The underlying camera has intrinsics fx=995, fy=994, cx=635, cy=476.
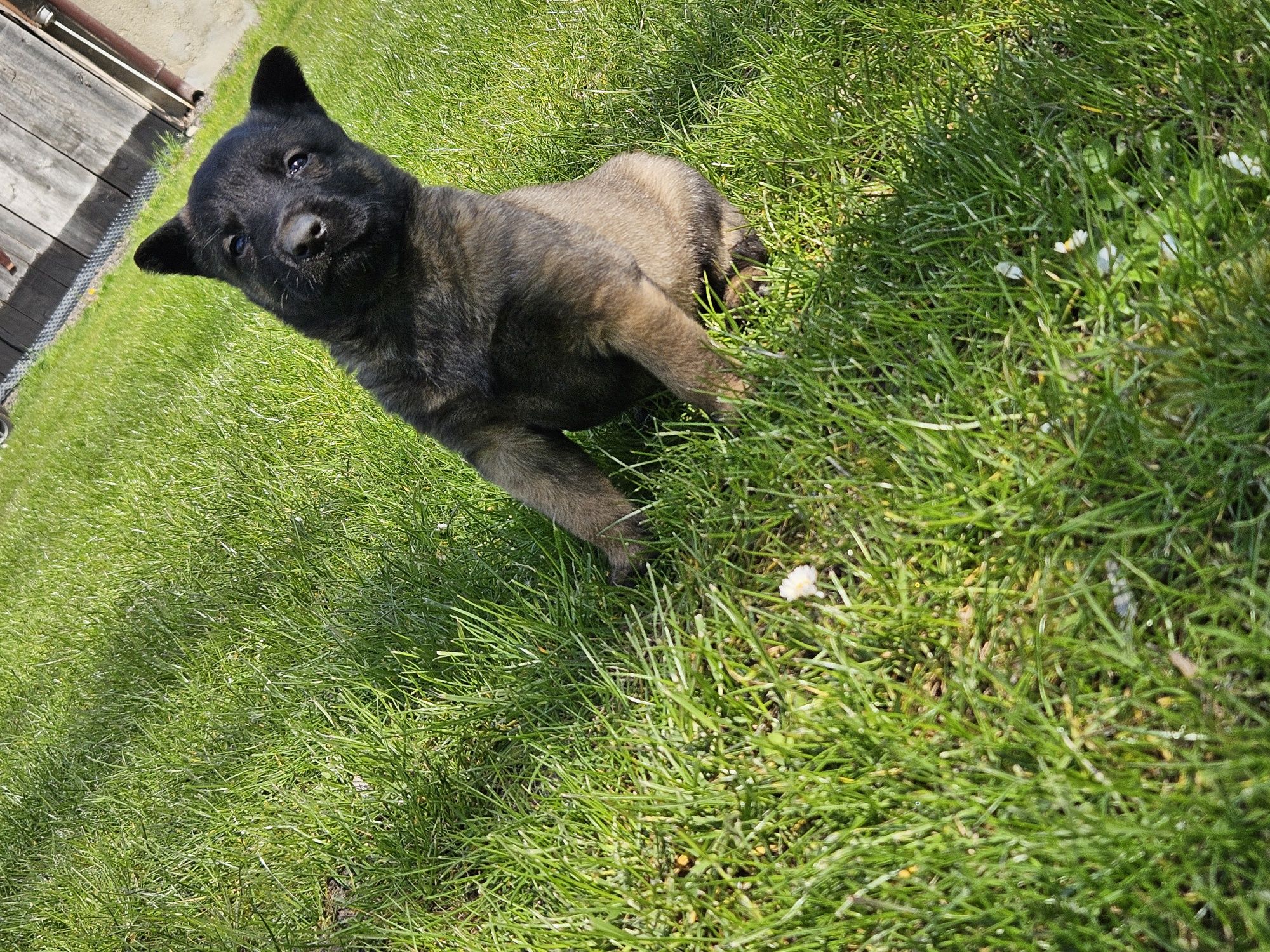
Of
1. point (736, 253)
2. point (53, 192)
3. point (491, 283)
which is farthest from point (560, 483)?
point (53, 192)

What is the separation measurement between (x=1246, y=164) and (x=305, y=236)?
247cm

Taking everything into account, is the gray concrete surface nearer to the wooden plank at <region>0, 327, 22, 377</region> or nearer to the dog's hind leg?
the wooden plank at <region>0, 327, 22, 377</region>

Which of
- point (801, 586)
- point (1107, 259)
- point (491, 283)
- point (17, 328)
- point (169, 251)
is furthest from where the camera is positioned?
point (17, 328)

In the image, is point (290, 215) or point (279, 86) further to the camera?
point (279, 86)

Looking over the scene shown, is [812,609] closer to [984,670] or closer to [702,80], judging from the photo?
[984,670]

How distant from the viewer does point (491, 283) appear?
299 cm

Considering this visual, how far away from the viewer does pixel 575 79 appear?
5184 mm

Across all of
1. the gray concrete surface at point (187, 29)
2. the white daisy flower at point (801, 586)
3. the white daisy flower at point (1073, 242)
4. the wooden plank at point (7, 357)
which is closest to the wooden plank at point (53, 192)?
the wooden plank at point (7, 357)

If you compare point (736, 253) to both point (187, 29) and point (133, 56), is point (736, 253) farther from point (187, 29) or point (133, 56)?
point (187, 29)

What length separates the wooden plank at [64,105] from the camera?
12844mm

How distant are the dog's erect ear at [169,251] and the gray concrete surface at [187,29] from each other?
12.2 metres

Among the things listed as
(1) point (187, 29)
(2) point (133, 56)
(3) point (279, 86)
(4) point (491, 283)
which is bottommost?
(4) point (491, 283)

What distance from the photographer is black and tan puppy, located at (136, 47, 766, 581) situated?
2.92m

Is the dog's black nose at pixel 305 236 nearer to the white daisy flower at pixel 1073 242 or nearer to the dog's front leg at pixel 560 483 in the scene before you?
the dog's front leg at pixel 560 483
